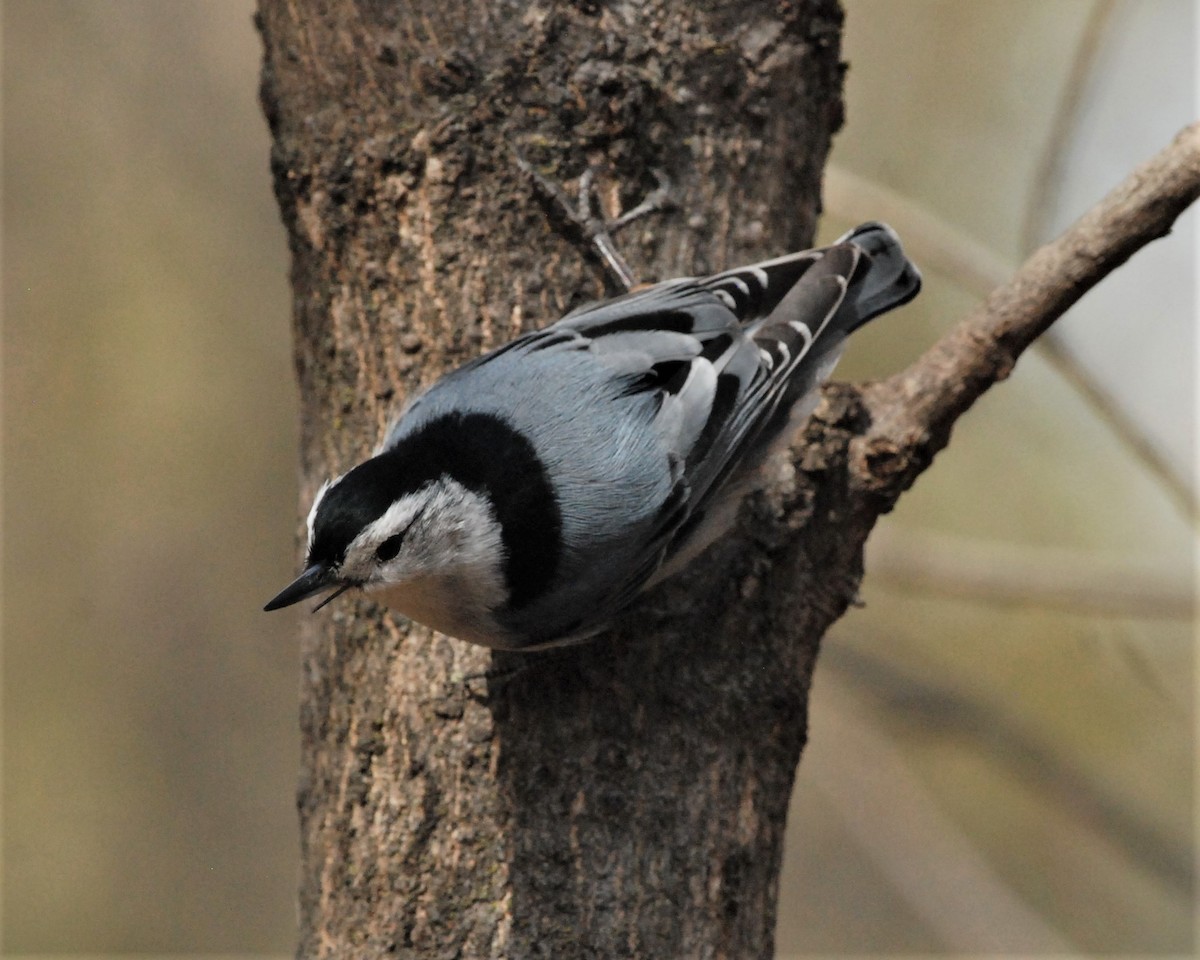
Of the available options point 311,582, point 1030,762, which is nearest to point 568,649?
point 311,582

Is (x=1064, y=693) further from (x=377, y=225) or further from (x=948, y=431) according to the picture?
(x=377, y=225)

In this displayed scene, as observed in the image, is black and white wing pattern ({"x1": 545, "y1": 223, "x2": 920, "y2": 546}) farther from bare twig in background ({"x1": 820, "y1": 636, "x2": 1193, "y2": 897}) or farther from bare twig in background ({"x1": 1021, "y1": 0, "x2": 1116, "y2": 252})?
bare twig in background ({"x1": 820, "y1": 636, "x2": 1193, "y2": 897})

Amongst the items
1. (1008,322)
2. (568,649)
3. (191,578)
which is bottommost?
(191,578)

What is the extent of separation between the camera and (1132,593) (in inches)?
134

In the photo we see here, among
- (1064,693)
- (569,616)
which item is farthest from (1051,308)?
A: (1064,693)

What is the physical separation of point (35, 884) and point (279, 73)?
417 cm

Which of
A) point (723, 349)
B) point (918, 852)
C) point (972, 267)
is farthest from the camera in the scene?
point (918, 852)

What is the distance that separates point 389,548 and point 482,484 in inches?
8.0

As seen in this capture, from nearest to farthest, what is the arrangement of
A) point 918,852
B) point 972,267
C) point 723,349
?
point 723,349, point 972,267, point 918,852

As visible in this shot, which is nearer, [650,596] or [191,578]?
[650,596]

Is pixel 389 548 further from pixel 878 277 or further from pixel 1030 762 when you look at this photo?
pixel 1030 762

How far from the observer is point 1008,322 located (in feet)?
6.79

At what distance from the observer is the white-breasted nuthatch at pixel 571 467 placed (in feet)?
6.61

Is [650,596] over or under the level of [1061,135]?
under
